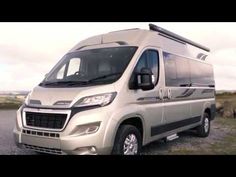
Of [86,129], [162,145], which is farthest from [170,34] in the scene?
[86,129]

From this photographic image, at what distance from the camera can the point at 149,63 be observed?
639 centimetres

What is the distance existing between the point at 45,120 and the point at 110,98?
1228mm

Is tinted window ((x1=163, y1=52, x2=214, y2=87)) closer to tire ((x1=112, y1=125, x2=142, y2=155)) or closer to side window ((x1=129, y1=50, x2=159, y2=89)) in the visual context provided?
side window ((x1=129, y1=50, x2=159, y2=89))

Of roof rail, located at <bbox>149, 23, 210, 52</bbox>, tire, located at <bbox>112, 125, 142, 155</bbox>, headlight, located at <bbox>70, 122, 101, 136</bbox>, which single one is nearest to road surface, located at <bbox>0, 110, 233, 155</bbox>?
tire, located at <bbox>112, 125, 142, 155</bbox>

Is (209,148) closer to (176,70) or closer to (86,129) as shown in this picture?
(176,70)

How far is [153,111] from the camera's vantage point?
636 cm

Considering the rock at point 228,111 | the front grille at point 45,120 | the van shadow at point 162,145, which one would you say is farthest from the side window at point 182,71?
the rock at point 228,111

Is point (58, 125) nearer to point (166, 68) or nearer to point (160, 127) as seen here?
point (160, 127)

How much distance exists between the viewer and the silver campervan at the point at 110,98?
16.2 ft

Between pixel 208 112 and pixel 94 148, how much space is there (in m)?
6.65

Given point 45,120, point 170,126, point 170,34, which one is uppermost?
point 170,34

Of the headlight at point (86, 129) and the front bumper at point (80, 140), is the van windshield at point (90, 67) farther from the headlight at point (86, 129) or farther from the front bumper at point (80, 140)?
the headlight at point (86, 129)
